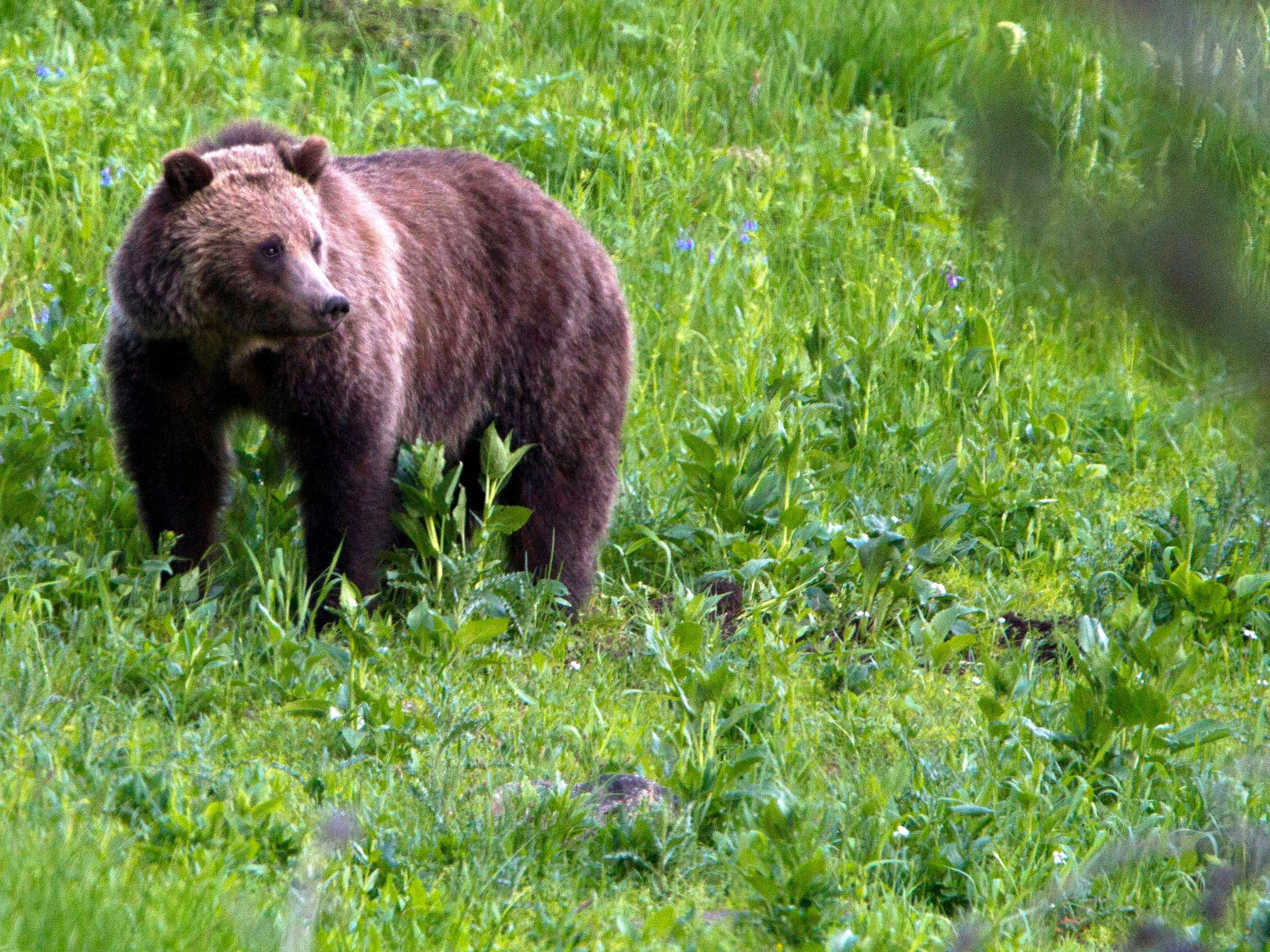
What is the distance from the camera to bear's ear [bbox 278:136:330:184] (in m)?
4.40

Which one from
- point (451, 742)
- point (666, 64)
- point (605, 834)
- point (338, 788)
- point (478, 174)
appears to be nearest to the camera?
point (605, 834)

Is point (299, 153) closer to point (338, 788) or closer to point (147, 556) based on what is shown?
point (147, 556)

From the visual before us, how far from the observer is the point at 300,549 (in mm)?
4805

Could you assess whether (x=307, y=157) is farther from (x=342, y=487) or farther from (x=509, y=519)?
(x=509, y=519)

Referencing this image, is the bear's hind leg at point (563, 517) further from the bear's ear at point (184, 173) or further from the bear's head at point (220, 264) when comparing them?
the bear's ear at point (184, 173)

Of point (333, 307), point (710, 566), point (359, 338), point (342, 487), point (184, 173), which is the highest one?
point (184, 173)

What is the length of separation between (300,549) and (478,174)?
1415 mm

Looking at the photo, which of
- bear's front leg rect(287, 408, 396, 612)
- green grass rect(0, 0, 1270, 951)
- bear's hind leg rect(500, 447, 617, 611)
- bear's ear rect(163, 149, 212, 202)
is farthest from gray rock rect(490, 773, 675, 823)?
bear's ear rect(163, 149, 212, 202)

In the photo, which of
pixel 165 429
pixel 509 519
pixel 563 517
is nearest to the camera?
pixel 165 429

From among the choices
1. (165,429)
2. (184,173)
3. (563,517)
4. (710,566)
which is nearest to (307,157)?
(184,173)

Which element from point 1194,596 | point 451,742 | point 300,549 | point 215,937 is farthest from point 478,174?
point 215,937

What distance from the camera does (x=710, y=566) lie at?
16.8 feet

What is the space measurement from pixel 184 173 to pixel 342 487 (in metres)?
0.99

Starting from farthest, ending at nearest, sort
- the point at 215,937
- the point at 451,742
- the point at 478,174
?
the point at 478,174 < the point at 451,742 < the point at 215,937
